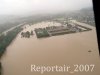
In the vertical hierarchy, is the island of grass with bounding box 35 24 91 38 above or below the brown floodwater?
above

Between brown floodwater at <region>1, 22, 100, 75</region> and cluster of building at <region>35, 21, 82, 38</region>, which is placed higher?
cluster of building at <region>35, 21, 82, 38</region>

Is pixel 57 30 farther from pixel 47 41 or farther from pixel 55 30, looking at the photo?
pixel 47 41

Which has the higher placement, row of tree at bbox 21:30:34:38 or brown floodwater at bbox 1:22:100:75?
row of tree at bbox 21:30:34:38

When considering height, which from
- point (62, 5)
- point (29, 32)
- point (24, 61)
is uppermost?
point (62, 5)

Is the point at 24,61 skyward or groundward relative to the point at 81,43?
groundward

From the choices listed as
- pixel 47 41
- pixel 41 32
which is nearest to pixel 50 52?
pixel 47 41

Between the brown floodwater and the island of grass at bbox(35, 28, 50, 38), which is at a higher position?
the island of grass at bbox(35, 28, 50, 38)

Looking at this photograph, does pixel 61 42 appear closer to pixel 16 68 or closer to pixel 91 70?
pixel 91 70

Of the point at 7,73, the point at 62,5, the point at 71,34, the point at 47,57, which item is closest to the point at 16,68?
the point at 7,73
